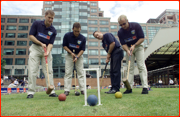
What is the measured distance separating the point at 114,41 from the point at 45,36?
2.17 metres

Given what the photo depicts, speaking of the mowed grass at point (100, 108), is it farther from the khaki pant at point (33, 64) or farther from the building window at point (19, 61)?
the building window at point (19, 61)

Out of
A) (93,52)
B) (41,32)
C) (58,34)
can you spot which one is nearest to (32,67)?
(41,32)

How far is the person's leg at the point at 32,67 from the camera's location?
3.55m

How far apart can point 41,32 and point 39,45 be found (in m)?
0.39

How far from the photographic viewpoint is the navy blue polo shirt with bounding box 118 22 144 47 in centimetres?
411

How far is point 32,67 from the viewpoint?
3627 millimetres

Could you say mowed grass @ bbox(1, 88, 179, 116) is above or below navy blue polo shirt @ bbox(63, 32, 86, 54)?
below

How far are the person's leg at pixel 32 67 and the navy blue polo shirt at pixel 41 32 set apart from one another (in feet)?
1.06

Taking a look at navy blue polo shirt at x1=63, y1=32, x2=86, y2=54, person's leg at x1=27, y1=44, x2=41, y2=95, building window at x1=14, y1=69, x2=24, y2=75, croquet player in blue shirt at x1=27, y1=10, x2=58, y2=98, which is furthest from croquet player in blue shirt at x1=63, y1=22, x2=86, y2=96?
building window at x1=14, y1=69, x2=24, y2=75

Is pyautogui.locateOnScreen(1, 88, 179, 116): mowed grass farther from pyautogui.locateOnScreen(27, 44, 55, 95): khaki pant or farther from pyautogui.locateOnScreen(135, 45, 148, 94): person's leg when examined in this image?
pyautogui.locateOnScreen(135, 45, 148, 94): person's leg

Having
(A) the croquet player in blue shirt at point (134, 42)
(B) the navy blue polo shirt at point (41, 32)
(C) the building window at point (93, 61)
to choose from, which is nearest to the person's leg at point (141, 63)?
(A) the croquet player in blue shirt at point (134, 42)

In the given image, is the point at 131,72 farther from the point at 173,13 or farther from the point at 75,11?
the point at 173,13

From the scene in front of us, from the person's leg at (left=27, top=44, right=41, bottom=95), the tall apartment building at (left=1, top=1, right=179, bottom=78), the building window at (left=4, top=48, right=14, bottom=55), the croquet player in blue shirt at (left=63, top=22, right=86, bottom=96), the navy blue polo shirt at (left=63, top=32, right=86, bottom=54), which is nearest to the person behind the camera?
the person's leg at (left=27, top=44, right=41, bottom=95)

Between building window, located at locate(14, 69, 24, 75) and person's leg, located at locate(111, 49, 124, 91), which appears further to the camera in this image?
building window, located at locate(14, 69, 24, 75)
